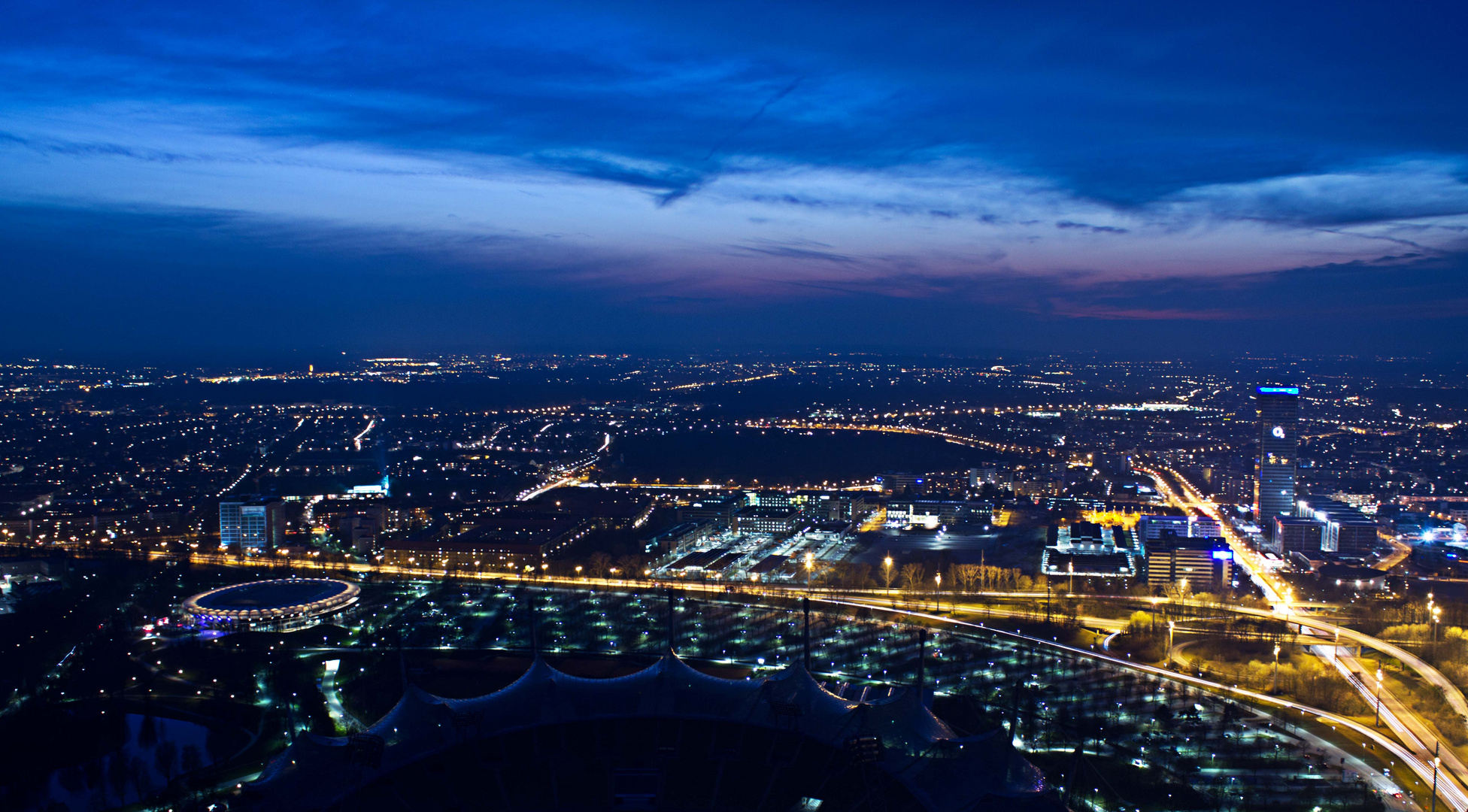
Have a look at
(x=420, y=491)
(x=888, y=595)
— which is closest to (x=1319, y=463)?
(x=888, y=595)

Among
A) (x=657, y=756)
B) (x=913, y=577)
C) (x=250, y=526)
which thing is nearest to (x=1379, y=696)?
(x=913, y=577)

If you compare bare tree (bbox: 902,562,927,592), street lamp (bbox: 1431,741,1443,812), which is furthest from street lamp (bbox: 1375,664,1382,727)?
bare tree (bbox: 902,562,927,592)

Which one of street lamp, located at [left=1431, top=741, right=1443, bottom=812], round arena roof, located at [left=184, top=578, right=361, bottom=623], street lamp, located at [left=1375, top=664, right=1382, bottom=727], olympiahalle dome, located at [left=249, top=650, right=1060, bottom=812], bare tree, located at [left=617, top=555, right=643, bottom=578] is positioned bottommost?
bare tree, located at [left=617, top=555, right=643, bottom=578]

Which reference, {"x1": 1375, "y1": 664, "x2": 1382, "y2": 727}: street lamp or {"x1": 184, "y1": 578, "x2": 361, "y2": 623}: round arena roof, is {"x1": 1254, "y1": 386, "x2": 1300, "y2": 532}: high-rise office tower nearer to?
{"x1": 1375, "y1": 664, "x2": 1382, "y2": 727}: street lamp

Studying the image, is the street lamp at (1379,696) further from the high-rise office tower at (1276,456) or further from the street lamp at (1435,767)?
the high-rise office tower at (1276,456)

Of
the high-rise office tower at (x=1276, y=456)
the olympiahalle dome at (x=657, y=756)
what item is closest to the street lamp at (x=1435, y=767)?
the olympiahalle dome at (x=657, y=756)

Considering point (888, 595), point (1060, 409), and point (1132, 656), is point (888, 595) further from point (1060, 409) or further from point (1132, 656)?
point (1060, 409)

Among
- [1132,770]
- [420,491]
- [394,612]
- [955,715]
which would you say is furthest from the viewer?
[420,491]
